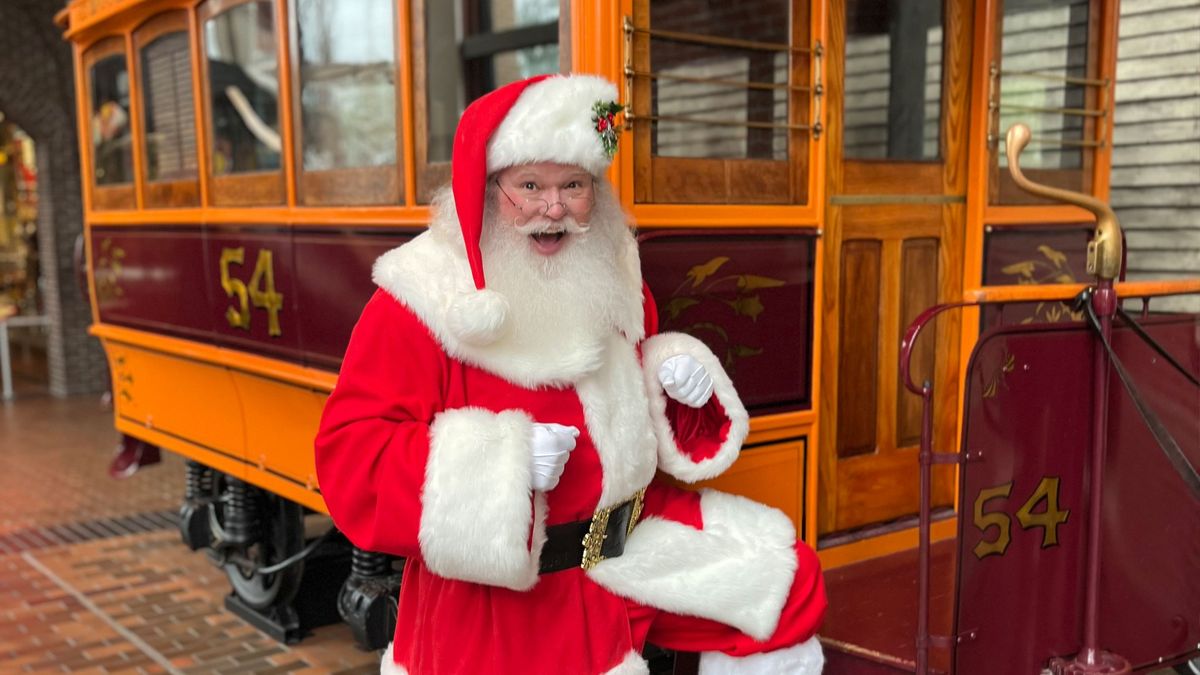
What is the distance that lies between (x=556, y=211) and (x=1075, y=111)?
7.17 ft

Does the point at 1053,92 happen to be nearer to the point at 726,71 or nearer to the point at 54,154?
the point at 726,71

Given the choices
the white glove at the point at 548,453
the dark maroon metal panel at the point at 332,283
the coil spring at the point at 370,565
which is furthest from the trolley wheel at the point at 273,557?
the white glove at the point at 548,453

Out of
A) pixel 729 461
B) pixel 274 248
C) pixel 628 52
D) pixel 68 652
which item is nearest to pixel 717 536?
pixel 729 461

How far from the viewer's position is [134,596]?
4992 mm

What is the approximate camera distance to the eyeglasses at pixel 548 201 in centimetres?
233

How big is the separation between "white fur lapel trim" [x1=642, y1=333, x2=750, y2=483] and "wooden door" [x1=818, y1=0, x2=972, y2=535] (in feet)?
2.49

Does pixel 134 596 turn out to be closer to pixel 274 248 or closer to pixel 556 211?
pixel 274 248

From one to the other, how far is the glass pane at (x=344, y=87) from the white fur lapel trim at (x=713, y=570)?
5.58 feet

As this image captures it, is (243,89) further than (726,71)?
Yes

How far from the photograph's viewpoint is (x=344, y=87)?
12.5ft

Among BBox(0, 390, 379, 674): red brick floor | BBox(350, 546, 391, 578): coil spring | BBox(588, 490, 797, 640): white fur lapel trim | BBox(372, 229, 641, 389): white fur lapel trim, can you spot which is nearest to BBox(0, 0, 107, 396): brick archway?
BBox(0, 390, 379, 674): red brick floor

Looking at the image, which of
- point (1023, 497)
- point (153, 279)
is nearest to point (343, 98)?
point (153, 279)

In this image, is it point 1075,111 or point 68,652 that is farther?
point 68,652

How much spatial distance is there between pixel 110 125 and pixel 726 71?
316cm
